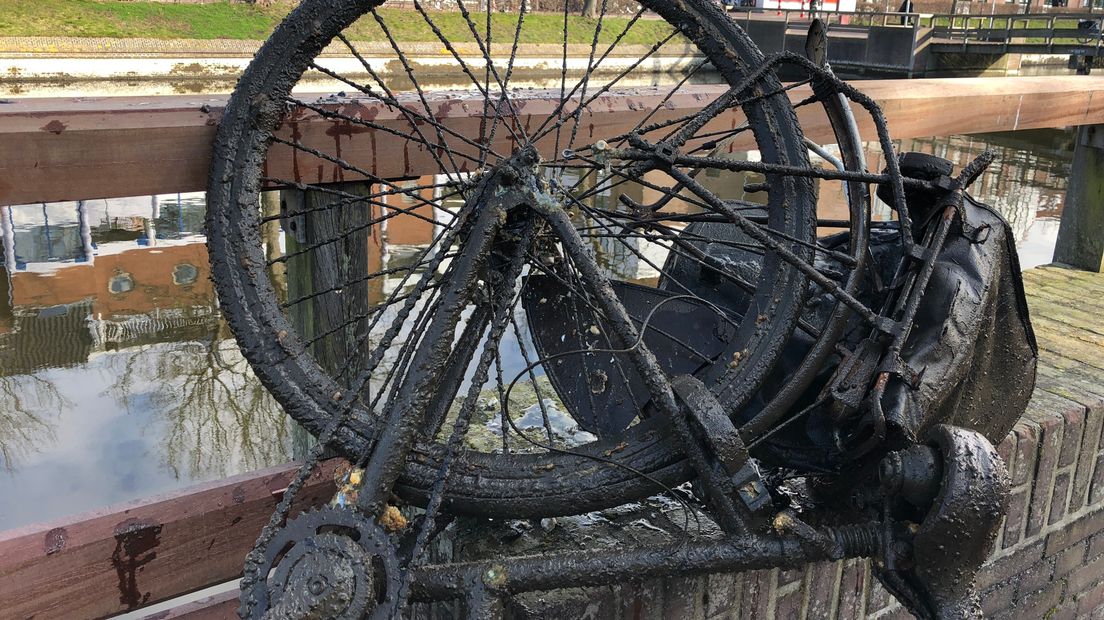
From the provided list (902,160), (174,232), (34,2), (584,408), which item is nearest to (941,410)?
(902,160)

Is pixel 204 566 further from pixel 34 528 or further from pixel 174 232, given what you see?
pixel 174 232

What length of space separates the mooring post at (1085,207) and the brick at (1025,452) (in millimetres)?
2244

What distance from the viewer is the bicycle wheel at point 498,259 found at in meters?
1.88

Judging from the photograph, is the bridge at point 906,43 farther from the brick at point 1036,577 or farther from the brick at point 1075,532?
the brick at point 1036,577

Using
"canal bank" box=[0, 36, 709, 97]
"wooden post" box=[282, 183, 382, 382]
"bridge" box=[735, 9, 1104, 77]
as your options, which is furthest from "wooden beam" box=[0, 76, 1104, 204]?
"bridge" box=[735, 9, 1104, 77]

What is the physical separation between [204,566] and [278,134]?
3.30 ft

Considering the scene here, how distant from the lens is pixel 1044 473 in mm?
3045

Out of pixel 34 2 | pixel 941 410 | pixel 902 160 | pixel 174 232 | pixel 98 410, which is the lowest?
pixel 98 410

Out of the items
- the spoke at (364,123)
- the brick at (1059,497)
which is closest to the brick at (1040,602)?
the brick at (1059,497)

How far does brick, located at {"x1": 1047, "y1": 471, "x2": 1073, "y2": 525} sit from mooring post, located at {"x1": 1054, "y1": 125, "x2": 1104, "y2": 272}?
1945mm

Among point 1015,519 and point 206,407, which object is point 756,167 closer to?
point 1015,519

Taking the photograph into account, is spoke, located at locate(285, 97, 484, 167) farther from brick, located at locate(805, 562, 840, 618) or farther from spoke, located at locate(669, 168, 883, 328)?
brick, located at locate(805, 562, 840, 618)

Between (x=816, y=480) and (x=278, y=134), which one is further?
(x=816, y=480)

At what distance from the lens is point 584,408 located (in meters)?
2.38
